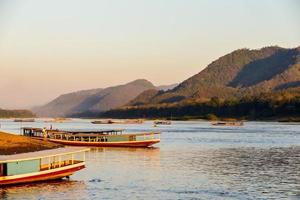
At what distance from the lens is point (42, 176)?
59.1m

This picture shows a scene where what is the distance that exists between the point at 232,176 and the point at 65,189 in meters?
20.3

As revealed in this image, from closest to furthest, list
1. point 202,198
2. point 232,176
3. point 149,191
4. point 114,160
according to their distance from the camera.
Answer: point 202,198, point 149,191, point 232,176, point 114,160

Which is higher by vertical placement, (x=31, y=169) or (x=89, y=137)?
(x=89, y=137)

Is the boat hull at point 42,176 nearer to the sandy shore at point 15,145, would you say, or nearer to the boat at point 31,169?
the boat at point 31,169

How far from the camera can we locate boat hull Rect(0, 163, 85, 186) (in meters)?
55.5

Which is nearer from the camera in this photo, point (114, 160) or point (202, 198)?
point (202, 198)

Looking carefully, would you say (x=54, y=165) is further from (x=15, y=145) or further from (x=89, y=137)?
(x=89, y=137)

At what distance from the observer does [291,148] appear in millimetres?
114375

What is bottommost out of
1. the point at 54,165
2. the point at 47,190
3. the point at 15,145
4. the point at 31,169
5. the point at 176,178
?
the point at 47,190

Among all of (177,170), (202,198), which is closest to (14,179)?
(202,198)

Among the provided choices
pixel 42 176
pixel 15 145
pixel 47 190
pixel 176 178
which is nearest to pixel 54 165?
pixel 42 176

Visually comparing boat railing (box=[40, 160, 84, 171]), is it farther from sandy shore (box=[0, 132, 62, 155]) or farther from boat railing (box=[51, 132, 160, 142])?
boat railing (box=[51, 132, 160, 142])

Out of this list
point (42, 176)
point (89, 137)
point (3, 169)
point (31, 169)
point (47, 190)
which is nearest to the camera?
point (47, 190)

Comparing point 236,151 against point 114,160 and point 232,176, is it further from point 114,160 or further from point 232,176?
point 232,176
